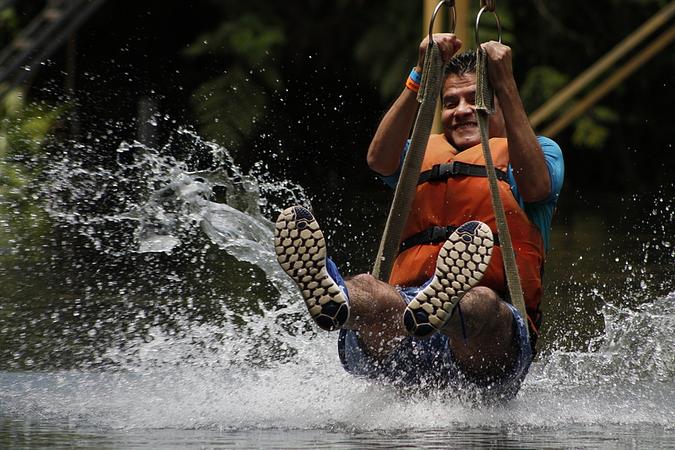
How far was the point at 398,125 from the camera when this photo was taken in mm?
4020

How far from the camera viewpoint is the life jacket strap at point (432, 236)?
158 inches

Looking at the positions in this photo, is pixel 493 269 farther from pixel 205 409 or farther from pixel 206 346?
pixel 206 346

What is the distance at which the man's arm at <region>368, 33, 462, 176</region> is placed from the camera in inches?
154

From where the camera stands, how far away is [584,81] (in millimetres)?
10047

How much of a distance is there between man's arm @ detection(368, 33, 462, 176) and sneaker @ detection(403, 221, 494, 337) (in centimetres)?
68

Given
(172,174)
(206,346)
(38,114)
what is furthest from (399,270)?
(38,114)

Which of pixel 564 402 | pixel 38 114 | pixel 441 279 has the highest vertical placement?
pixel 38 114

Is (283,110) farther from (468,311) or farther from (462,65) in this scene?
(468,311)

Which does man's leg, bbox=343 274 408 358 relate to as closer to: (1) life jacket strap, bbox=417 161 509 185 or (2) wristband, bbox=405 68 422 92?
(1) life jacket strap, bbox=417 161 509 185

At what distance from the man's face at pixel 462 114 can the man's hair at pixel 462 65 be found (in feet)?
0.04

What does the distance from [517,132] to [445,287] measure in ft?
2.03

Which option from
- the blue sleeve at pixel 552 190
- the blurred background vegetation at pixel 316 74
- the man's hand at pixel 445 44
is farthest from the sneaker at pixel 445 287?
the blurred background vegetation at pixel 316 74

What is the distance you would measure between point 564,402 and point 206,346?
1.32 metres

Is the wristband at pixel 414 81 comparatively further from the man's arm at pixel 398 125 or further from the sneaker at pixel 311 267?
the sneaker at pixel 311 267
